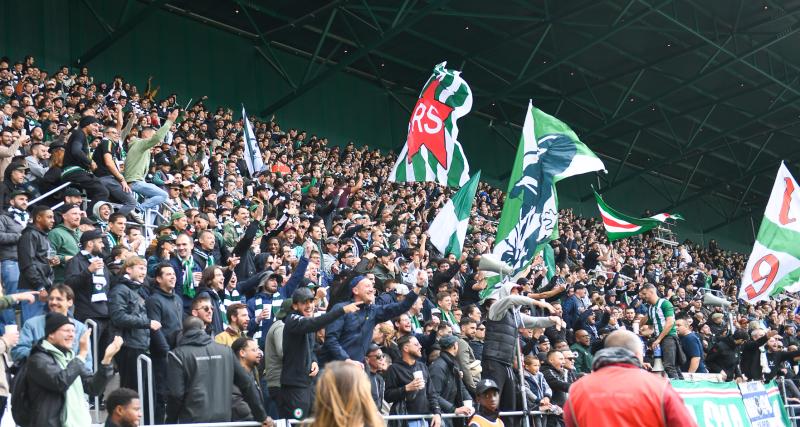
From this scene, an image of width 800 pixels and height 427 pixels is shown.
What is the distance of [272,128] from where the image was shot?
22141 millimetres

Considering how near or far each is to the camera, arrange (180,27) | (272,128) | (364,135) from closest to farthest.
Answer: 1. (272,128)
2. (180,27)
3. (364,135)

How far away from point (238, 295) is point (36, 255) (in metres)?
2.16

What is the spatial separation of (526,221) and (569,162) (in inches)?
36.3

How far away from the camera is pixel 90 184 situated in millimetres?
11703

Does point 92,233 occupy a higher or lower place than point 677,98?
lower

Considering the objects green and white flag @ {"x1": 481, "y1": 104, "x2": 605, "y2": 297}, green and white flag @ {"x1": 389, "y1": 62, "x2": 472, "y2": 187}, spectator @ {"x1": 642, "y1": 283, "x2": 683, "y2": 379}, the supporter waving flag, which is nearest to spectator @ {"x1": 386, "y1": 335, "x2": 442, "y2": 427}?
green and white flag @ {"x1": 481, "y1": 104, "x2": 605, "y2": 297}

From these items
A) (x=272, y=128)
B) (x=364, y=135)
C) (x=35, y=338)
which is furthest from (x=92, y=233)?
(x=364, y=135)

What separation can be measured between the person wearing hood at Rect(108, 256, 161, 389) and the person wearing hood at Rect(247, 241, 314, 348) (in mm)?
1683

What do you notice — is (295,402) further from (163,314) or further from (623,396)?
(623,396)

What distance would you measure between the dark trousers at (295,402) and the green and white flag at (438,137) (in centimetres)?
571

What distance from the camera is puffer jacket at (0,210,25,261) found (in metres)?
9.23

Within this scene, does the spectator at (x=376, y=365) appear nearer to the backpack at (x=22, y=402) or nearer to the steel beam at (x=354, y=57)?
the backpack at (x=22, y=402)

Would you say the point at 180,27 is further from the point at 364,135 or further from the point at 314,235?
the point at 314,235

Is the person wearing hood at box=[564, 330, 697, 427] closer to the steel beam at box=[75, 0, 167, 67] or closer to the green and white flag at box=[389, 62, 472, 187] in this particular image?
the green and white flag at box=[389, 62, 472, 187]
